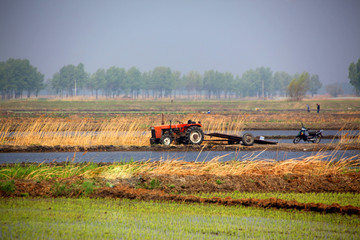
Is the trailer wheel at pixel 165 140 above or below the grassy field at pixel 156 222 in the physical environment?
above

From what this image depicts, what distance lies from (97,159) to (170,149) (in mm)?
5503

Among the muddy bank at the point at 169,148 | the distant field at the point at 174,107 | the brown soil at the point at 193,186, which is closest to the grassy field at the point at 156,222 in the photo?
the brown soil at the point at 193,186

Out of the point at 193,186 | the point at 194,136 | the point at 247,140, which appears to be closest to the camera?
the point at 193,186

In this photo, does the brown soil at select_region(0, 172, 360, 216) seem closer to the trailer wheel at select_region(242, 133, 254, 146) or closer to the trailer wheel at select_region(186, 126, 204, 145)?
the trailer wheel at select_region(186, 126, 204, 145)

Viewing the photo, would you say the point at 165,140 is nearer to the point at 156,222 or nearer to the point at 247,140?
the point at 247,140

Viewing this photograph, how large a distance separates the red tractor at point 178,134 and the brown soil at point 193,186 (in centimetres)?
1257

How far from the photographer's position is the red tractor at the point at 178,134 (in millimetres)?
30406

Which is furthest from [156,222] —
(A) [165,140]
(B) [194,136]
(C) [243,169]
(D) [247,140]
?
(D) [247,140]

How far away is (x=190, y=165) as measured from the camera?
19438mm

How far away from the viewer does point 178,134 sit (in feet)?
102

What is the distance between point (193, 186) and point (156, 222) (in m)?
4.99

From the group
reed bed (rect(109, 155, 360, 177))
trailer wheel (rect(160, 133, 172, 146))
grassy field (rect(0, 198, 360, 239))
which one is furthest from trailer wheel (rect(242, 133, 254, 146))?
grassy field (rect(0, 198, 360, 239))

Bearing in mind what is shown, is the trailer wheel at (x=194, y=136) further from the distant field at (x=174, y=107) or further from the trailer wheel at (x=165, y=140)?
the distant field at (x=174, y=107)

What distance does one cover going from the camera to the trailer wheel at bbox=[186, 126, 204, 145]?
99.9ft
